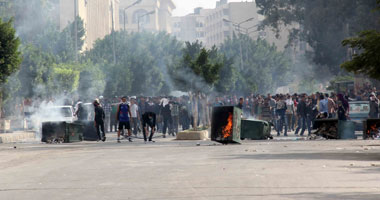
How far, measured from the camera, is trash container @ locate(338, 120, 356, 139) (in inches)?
1014

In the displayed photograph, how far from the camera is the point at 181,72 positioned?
3509cm

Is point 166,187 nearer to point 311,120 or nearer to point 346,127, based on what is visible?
point 346,127

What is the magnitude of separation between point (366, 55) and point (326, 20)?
36.1m

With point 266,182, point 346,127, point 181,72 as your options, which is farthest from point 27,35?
point 266,182

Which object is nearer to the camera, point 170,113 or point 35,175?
point 35,175

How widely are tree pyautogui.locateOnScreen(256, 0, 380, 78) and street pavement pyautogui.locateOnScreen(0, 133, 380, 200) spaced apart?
29.2m

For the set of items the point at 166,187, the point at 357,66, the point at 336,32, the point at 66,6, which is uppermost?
the point at 66,6

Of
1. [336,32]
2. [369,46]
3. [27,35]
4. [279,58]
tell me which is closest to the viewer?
[369,46]

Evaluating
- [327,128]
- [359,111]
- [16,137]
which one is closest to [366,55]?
[327,128]

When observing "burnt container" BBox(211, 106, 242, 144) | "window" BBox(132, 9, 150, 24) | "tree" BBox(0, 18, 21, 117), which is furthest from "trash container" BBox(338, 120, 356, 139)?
"window" BBox(132, 9, 150, 24)

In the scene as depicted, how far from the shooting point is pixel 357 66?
56.0ft

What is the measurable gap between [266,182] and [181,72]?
24.0 metres

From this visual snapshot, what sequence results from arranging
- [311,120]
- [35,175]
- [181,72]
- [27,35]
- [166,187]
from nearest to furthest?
[166,187] < [35,175] < [311,120] < [181,72] < [27,35]

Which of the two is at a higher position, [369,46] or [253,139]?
[369,46]
